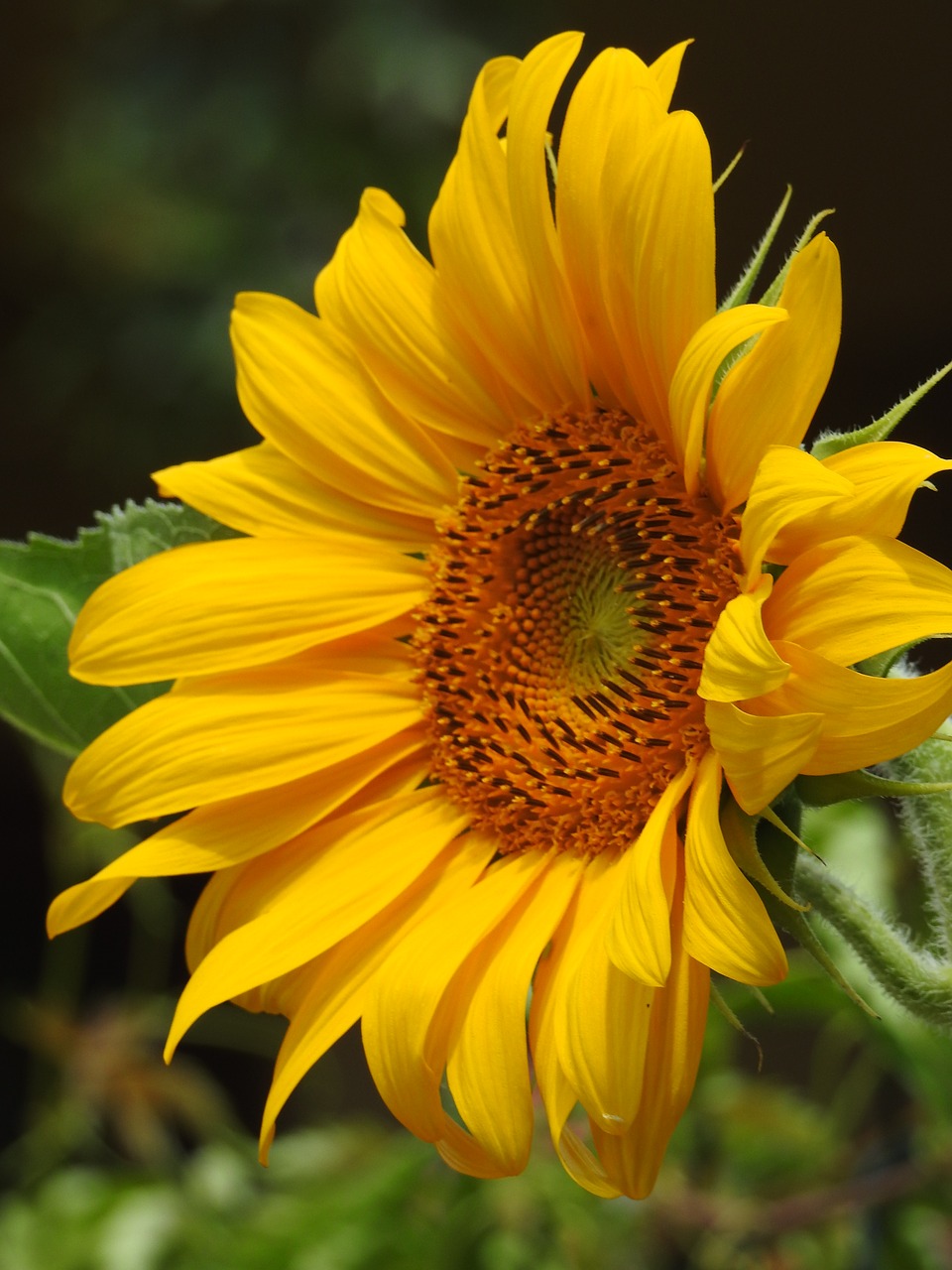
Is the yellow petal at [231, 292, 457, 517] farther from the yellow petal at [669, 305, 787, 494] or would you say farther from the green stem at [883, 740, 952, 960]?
the green stem at [883, 740, 952, 960]

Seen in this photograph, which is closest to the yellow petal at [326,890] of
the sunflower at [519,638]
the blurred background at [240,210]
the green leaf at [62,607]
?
the sunflower at [519,638]

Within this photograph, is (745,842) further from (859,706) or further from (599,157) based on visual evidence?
(599,157)

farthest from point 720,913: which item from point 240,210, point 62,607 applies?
point 240,210

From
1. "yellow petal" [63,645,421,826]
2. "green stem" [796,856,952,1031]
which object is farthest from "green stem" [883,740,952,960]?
"yellow petal" [63,645,421,826]

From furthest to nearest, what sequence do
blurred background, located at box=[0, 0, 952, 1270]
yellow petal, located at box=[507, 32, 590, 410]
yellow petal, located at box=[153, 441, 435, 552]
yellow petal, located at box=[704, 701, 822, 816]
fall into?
blurred background, located at box=[0, 0, 952, 1270] < yellow petal, located at box=[153, 441, 435, 552] < yellow petal, located at box=[507, 32, 590, 410] < yellow petal, located at box=[704, 701, 822, 816]

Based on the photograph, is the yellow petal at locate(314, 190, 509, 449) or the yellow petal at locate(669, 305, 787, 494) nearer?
the yellow petal at locate(669, 305, 787, 494)

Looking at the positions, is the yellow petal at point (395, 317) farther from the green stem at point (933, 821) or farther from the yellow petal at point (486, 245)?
the green stem at point (933, 821)

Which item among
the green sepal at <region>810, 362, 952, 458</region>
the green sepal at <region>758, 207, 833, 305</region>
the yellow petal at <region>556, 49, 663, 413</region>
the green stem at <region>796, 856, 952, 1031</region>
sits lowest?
the green stem at <region>796, 856, 952, 1031</region>
